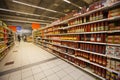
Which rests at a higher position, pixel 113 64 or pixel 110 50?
pixel 110 50

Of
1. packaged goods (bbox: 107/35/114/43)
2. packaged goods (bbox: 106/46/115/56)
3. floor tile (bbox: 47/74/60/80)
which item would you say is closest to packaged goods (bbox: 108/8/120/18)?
packaged goods (bbox: 107/35/114/43)

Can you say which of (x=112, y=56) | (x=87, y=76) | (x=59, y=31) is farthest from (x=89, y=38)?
(x=59, y=31)

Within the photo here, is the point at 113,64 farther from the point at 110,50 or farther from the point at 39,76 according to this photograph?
the point at 39,76

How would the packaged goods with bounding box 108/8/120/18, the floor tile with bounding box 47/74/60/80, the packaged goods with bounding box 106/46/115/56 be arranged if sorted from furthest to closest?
the floor tile with bounding box 47/74/60/80 < the packaged goods with bounding box 106/46/115/56 < the packaged goods with bounding box 108/8/120/18

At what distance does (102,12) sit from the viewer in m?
1.89

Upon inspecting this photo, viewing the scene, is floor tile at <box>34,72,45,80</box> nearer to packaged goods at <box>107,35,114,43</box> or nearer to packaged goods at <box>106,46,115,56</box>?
packaged goods at <box>106,46,115,56</box>

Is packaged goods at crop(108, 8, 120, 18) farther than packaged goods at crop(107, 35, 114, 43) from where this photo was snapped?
No

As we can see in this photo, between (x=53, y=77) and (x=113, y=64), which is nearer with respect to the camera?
(x=113, y=64)

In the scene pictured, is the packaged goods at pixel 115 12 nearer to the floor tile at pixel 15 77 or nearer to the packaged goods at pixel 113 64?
the packaged goods at pixel 113 64

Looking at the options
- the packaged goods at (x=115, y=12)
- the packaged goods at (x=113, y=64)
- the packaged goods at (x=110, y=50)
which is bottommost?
A: the packaged goods at (x=113, y=64)

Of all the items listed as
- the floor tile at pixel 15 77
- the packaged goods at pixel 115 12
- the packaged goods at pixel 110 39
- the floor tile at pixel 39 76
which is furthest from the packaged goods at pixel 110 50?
the floor tile at pixel 15 77

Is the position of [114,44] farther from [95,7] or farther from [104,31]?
[95,7]

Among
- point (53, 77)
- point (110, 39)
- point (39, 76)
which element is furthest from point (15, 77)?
point (110, 39)

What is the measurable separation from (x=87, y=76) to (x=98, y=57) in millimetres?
787
